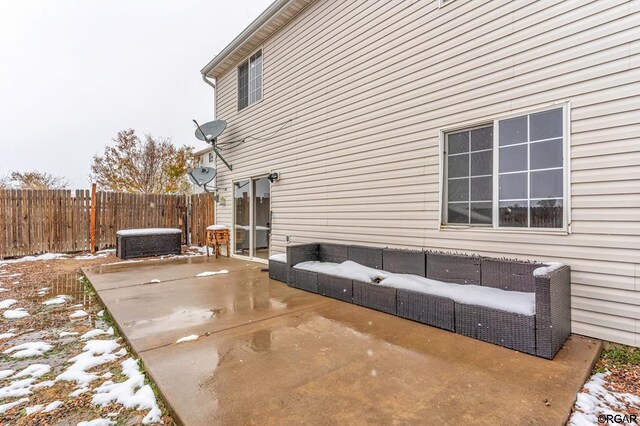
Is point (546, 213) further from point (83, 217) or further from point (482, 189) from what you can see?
point (83, 217)

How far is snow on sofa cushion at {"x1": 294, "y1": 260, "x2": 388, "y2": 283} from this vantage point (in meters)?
3.86

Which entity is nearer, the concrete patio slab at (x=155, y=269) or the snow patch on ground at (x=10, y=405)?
the snow patch on ground at (x=10, y=405)

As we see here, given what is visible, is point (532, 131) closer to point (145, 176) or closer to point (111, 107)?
point (145, 176)

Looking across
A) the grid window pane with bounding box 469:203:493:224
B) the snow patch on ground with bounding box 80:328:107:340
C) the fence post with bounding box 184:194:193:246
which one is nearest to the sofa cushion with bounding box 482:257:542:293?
the grid window pane with bounding box 469:203:493:224

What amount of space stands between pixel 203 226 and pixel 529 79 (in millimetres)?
9325

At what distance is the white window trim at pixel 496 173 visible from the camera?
Answer: 2.94 m

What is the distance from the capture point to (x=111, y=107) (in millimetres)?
19219

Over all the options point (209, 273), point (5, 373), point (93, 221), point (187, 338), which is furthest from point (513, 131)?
point (93, 221)

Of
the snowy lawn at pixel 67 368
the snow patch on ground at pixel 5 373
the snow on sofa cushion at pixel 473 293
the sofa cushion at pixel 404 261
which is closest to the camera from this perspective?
the snowy lawn at pixel 67 368

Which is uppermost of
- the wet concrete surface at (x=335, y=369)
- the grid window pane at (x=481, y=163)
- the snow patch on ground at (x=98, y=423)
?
the grid window pane at (x=481, y=163)

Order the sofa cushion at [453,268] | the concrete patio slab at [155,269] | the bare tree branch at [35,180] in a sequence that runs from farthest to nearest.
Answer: the bare tree branch at [35,180] → the concrete patio slab at [155,269] → the sofa cushion at [453,268]

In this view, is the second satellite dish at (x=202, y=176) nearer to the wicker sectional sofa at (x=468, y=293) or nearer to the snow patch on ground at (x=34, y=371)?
the wicker sectional sofa at (x=468, y=293)

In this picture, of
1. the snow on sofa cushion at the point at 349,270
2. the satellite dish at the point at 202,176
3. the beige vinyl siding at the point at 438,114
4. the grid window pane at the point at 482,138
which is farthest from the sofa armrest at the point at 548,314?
the satellite dish at the point at 202,176

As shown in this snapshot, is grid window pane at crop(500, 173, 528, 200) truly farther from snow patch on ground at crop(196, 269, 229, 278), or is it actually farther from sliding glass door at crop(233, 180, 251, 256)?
sliding glass door at crop(233, 180, 251, 256)
